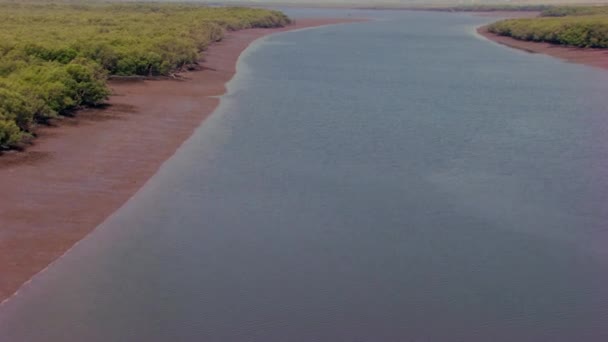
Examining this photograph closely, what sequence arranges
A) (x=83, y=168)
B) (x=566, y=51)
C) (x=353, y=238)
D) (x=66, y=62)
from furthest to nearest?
(x=566, y=51)
(x=66, y=62)
(x=83, y=168)
(x=353, y=238)

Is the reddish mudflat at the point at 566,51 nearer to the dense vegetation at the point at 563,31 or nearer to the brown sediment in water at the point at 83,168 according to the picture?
the dense vegetation at the point at 563,31

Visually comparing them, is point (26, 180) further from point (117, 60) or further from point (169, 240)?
point (117, 60)

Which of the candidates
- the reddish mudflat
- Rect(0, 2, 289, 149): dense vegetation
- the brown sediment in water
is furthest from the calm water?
the reddish mudflat

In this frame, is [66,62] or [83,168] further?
[66,62]

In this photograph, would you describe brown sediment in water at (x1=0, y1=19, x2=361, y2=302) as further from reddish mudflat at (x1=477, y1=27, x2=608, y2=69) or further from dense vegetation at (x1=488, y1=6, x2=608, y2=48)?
dense vegetation at (x1=488, y1=6, x2=608, y2=48)

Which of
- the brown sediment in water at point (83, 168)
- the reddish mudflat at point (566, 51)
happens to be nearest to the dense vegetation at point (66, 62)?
the brown sediment in water at point (83, 168)

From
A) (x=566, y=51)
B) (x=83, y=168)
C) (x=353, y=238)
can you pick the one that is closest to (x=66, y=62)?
(x=83, y=168)

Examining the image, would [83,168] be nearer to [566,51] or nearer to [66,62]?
[66,62]
